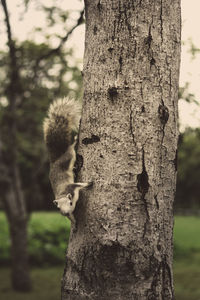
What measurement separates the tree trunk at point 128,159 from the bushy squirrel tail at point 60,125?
0.76 m

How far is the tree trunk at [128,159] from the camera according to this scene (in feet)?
5.64

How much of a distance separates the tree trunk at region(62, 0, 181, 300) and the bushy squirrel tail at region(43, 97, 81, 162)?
0.76 metres

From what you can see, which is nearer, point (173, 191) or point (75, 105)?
point (173, 191)

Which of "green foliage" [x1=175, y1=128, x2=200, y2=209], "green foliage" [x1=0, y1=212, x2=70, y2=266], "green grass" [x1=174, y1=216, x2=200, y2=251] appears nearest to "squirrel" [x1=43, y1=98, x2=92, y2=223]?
"green foliage" [x1=0, y1=212, x2=70, y2=266]

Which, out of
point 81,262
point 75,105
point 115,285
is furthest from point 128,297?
point 75,105

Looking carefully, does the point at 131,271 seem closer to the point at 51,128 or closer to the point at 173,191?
the point at 173,191

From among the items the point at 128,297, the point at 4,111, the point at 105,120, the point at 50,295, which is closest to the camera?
the point at 128,297

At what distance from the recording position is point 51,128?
8.87 feet

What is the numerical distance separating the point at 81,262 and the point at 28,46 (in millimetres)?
6281

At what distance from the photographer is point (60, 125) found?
2664 mm

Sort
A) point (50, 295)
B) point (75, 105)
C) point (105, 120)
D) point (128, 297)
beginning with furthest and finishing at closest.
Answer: point (50, 295), point (75, 105), point (105, 120), point (128, 297)

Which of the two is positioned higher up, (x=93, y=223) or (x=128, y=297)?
(x=93, y=223)

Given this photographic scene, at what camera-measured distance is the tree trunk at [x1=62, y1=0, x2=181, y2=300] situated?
5.64ft

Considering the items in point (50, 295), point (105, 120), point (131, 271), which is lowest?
point (50, 295)
